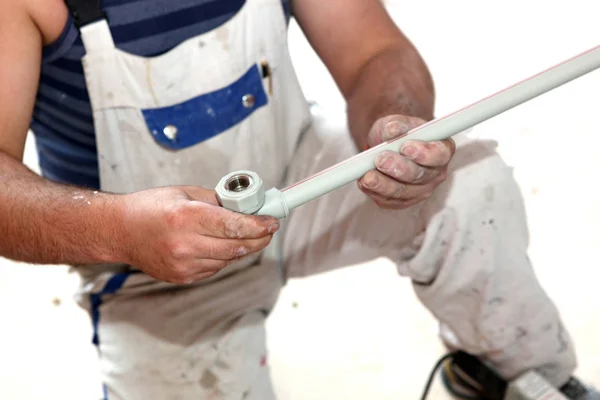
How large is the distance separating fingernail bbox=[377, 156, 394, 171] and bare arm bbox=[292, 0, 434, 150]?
196mm

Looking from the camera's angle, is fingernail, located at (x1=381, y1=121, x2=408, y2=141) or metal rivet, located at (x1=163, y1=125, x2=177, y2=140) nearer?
fingernail, located at (x1=381, y1=121, x2=408, y2=141)

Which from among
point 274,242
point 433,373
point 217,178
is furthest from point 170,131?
point 433,373

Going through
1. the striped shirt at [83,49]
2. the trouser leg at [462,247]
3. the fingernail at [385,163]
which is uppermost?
the striped shirt at [83,49]

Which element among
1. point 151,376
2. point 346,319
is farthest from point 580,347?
point 151,376

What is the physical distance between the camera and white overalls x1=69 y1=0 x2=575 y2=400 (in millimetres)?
730

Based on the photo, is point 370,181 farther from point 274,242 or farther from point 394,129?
point 274,242

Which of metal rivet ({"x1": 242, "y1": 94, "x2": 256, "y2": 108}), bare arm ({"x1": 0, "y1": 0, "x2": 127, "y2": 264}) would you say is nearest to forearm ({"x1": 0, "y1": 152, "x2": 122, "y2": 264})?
bare arm ({"x1": 0, "y1": 0, "x2": 127, "y2": 264})

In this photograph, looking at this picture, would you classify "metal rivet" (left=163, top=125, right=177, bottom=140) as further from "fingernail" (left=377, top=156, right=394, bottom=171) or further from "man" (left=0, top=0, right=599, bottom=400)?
"fingernail" (left=377, top=156, right=394, bottom=171)

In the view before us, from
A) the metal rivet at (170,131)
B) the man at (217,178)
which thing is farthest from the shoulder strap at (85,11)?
the metal rivet at (170,131)

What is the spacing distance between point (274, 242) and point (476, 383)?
1.23ft

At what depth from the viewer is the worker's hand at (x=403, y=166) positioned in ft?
1.93

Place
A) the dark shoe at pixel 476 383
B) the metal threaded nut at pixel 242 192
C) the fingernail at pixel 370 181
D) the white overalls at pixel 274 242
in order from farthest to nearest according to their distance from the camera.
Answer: the dark shoe at pixel 476 383
the white overalls at pixel 274 242
the fingernail at pixel 370 181
the metal threaded nut at pixel 242 192

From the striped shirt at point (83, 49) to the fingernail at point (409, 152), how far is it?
11.5 inches

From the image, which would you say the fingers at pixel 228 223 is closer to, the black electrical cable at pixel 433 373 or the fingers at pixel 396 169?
the fingers at pixel 396 169
